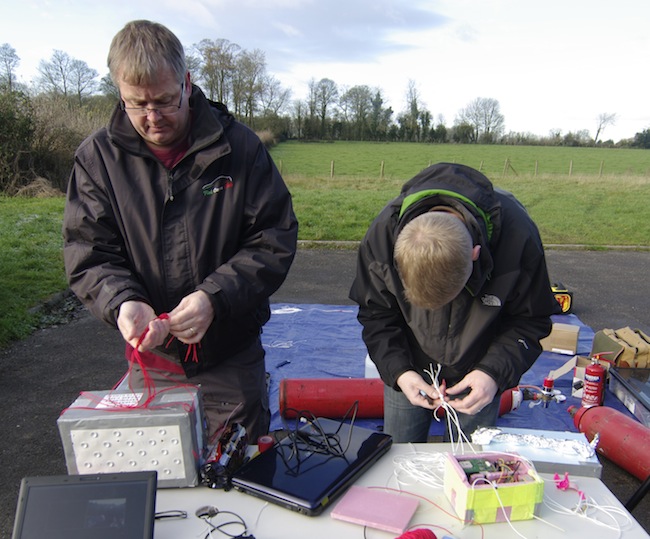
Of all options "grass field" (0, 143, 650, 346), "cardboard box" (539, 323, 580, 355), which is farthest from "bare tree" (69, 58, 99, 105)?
"cardboard box" (539, 323, 580, 355)

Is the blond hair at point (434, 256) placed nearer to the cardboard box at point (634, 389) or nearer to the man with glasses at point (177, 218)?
the man with glasses at point (177, 218)

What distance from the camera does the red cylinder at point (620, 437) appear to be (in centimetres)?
301

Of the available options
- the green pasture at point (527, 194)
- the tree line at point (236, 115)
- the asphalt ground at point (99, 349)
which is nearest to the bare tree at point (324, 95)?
the tree line at point (236, 115)

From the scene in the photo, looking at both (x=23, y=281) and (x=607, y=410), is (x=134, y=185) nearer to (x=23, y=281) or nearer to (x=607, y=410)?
(x=607, y=410)

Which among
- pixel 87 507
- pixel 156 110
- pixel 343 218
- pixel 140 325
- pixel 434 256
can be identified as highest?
pixel 156 110

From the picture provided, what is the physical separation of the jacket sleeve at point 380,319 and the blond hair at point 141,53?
36.6 inches

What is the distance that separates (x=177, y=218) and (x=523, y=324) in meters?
1.39

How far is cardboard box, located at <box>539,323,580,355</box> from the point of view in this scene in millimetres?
4717

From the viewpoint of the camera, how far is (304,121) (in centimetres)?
4734

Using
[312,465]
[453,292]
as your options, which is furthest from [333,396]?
[453,292]

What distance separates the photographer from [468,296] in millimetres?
1948

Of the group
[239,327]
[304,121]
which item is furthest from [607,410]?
[304,121]

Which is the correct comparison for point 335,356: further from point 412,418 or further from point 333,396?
point 412,418

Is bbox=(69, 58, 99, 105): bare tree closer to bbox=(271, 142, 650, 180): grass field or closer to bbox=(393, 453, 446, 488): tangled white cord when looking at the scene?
bbox=(271, 142, 650, 180): grass field
